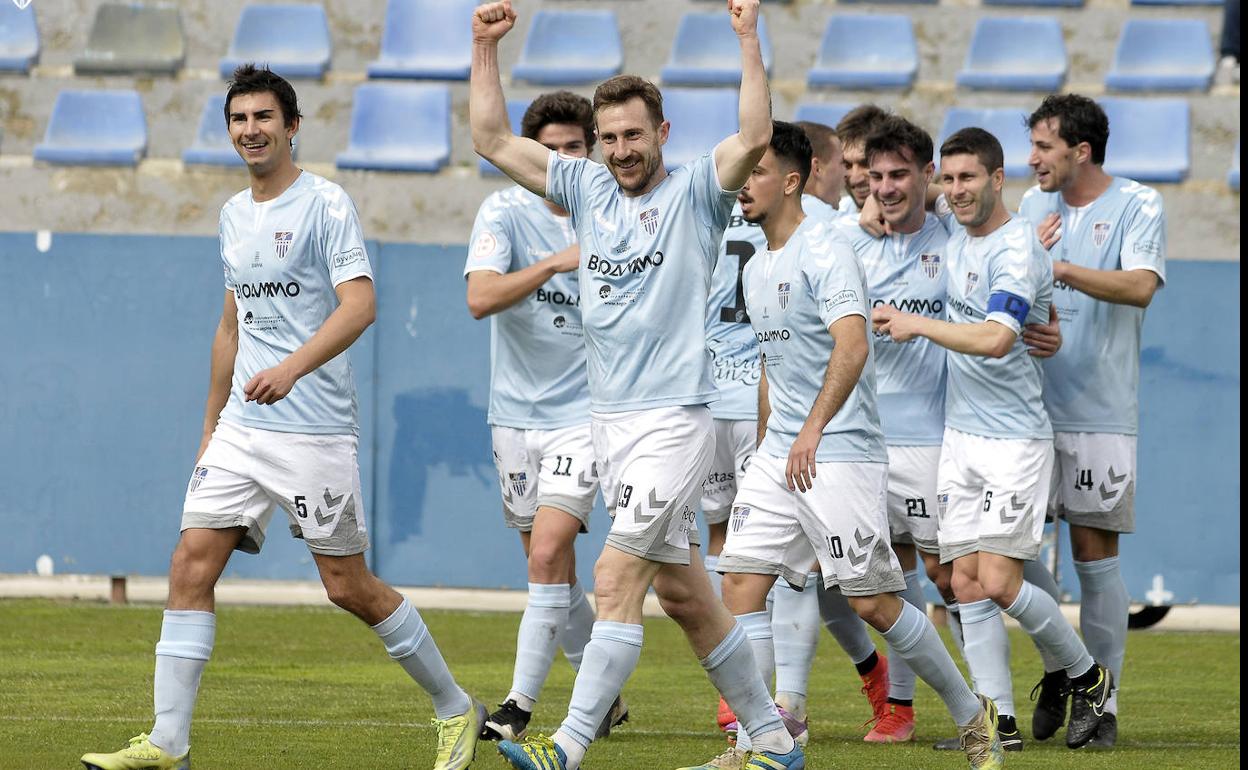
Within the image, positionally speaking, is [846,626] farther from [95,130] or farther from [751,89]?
[95,130]

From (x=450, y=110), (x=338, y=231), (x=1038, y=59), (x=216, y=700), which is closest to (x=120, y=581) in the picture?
(x=216, y=700)

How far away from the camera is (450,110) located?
15.1 m

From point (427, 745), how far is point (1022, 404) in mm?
A: 2472

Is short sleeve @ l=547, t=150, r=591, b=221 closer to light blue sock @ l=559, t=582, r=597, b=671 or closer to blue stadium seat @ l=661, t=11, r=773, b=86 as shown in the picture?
light blue sock @ l=559, t=582, r=597, b=671

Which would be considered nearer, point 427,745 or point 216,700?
point 427,745

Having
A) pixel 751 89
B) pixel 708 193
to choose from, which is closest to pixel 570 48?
pixel 708 193

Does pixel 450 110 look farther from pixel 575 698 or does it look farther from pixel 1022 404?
pixel 575 698

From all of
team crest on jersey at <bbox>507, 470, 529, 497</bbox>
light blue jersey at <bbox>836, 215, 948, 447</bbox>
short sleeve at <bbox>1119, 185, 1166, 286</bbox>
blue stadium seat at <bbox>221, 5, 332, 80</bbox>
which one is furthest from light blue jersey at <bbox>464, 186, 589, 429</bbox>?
blue stadium seat at <bbox>221, 5, 332, 80</bbox>

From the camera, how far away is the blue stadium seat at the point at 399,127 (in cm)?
1451

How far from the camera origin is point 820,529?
19.3 feet

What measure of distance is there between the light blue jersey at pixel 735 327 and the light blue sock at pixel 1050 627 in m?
1.30

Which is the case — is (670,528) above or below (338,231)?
below

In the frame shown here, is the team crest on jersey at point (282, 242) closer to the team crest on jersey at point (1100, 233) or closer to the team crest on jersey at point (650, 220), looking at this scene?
the team crest on jersey at point (650, 220)

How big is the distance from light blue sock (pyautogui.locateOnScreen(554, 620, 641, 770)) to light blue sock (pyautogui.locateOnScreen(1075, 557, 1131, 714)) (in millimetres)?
2712
